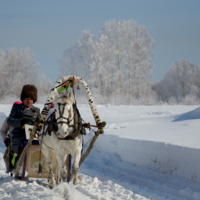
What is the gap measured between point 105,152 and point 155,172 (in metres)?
2.84

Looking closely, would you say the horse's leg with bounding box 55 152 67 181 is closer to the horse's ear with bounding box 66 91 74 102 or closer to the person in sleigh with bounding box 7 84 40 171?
the horse's ear with bounding box 66 91 74 102

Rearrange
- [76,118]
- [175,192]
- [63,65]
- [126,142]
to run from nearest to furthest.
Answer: [76,118], [175,192], [126,142], [63,65]

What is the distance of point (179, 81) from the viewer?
158ft

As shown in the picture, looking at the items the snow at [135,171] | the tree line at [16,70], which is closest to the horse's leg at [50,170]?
the snow at [135,171]

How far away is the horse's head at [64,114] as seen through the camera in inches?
190

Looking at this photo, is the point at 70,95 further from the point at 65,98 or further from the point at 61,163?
the point at 61,163

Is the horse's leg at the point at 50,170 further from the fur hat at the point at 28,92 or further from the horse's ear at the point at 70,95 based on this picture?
the fur hat at the point at 28,92

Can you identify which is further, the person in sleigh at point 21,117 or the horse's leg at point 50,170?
the person in sleigh at point 21,117

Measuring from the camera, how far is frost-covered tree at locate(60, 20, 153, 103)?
33.1 metres

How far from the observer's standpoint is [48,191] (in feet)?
17.7

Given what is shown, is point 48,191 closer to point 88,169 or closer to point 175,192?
point 175,192

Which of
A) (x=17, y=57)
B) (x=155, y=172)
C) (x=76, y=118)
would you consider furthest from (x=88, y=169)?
(x=17, y=57)

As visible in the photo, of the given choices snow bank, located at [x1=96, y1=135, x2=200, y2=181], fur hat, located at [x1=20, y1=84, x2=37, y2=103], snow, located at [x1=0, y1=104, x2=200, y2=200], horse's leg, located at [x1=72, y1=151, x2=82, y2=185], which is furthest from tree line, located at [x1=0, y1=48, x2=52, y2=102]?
horse's leg, located at [x1=72, y1=151, x2=82, y2=185]

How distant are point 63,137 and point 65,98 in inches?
22.1
